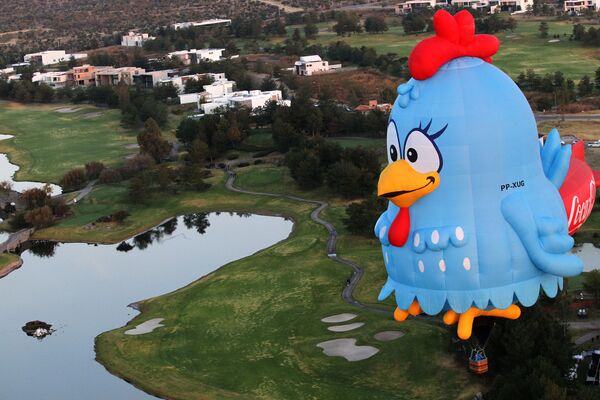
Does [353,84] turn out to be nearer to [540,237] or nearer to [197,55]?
[197,55]

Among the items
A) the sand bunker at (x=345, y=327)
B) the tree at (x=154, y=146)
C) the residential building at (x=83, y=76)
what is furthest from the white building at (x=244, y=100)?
the sand bunker at (x=345, y=327)

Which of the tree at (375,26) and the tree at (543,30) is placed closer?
the tree at (543,30)

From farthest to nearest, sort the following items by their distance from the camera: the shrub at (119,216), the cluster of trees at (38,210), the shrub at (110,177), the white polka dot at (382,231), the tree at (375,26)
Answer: the tree at (375,26)
the shrub at (110,177)
the shrub at (119,216)
the cluster of trees at (38,210)
the white polka dot at (382,231)

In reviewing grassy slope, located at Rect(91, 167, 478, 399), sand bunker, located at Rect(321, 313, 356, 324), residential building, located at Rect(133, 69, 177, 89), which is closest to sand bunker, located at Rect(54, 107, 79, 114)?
residential building, located at Rect(133, 69, 177, 89)

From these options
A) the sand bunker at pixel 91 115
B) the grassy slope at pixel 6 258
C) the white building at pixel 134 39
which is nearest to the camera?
the grassy slope at pixel 6 258

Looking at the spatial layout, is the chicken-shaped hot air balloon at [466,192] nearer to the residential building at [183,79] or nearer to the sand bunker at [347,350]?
the sand bunker at [347,350]

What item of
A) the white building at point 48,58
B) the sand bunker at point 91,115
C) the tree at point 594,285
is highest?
the white building at point 48,58

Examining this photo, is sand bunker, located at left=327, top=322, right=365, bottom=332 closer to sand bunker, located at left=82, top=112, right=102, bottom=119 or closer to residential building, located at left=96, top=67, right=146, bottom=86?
sand bunker, located at left=82, top=112, right=102, bottom=119

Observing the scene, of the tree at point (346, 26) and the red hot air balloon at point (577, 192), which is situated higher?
the tree at point (346, 26)
